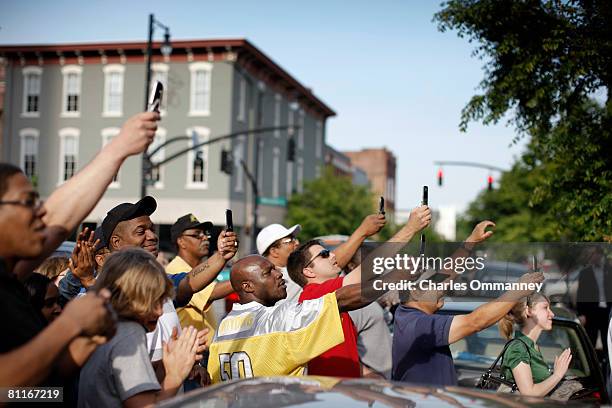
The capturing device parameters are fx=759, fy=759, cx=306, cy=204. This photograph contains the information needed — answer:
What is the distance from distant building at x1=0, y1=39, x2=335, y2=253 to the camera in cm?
3797

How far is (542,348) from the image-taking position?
629cm

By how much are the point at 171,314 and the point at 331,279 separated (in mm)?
1139

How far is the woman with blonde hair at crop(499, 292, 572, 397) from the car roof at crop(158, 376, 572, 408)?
1966 millimetres

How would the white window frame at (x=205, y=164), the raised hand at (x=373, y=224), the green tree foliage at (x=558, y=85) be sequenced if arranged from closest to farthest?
the raised hand at (x=373, y=224)
the green tree foliage at (x=558, y=85)
the white window frame at (x=205, y=164)

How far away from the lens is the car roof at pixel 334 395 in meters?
2.54

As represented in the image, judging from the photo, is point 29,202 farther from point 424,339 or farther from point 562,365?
point 562,365

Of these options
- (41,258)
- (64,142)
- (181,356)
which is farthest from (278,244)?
(64,142)

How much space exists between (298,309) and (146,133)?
4.13 feet

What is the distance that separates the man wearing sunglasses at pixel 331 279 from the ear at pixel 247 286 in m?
0.36

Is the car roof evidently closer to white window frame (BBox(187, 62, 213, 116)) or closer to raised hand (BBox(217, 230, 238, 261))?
raised hand (BBox(217, 230, 238, 261))

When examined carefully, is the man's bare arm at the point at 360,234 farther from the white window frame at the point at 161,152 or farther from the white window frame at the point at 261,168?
the white window frame at the point at 261,168

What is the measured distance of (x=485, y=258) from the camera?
483cm

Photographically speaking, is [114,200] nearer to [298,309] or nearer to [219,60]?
[219,60]

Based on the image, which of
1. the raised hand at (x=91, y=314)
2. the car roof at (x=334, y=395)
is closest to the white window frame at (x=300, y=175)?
the car roof at (x=334, y=395)
